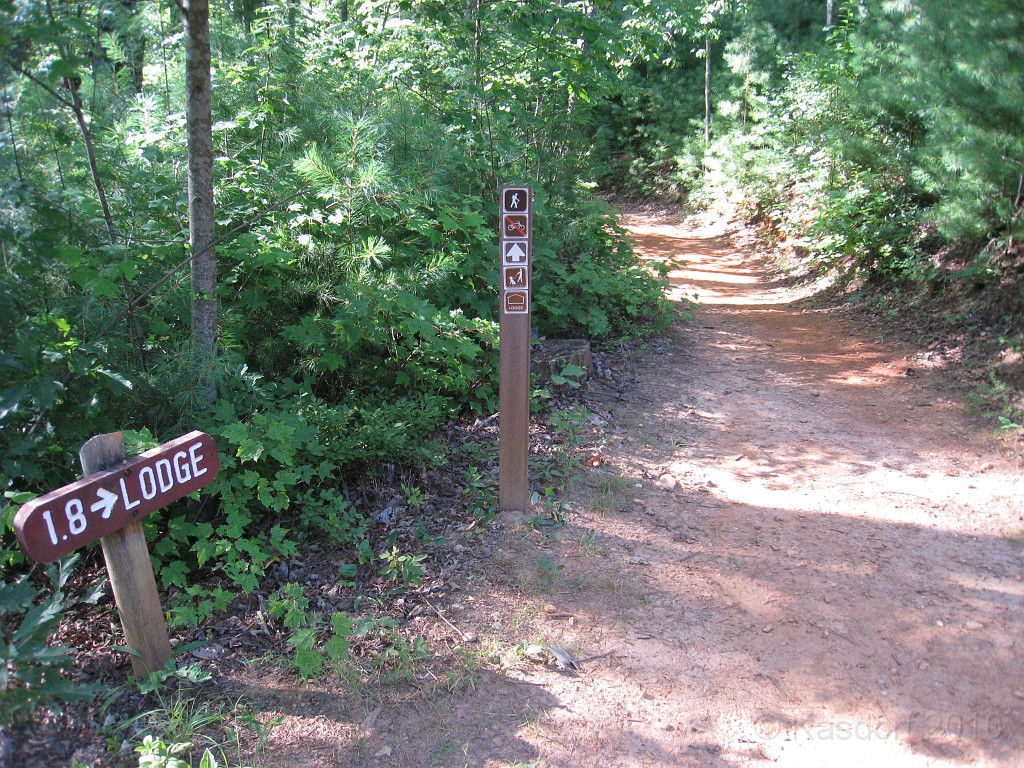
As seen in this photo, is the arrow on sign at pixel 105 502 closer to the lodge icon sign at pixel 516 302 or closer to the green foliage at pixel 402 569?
the green foliage at pixel 402 569

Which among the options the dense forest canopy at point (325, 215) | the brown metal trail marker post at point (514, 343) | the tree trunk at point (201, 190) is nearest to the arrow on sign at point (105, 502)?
the dense forest canopy at point (325, 215)

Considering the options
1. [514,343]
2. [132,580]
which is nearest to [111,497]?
[132,580]

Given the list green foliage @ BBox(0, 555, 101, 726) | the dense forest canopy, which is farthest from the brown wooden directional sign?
the dense forest canopy

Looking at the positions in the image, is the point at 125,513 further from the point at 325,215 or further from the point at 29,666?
the point at 325,215

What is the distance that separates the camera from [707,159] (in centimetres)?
1772

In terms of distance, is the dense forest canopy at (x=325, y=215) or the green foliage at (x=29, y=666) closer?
the green foliage at (x=29, y=666)

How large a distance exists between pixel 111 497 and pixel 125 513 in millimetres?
99

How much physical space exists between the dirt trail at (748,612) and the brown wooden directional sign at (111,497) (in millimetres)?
1030

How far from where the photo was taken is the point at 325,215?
4910 mm

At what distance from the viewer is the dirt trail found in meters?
3.01

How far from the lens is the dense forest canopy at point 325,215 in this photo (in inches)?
148

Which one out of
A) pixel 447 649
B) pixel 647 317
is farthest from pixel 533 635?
pixel 647 317

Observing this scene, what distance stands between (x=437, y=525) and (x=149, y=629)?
→ 1.81 metres

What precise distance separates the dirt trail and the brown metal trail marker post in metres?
0.28
